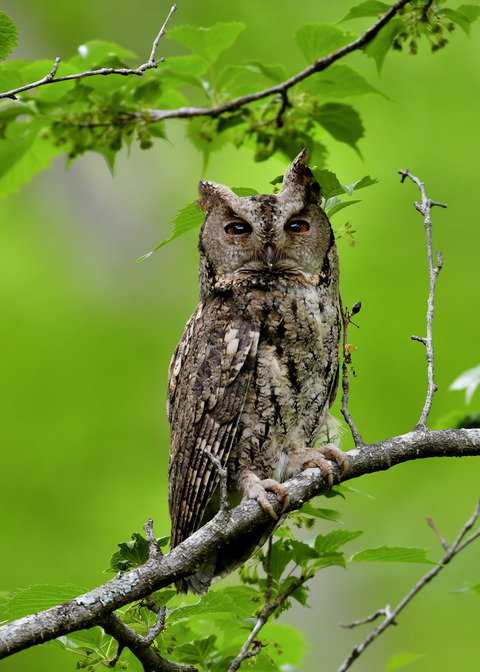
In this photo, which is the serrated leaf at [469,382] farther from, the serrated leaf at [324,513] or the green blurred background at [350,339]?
the green blurred background at [350,339]

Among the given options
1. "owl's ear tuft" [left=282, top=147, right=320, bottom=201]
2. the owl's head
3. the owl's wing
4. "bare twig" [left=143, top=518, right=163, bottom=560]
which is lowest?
"bare twig" [left=143, top=518, right=163, bottom=560]

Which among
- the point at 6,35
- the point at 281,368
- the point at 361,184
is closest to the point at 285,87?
the point at 361,184

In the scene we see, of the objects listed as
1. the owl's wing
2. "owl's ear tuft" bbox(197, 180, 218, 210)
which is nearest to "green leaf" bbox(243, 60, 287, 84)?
"owl's ear tuft" bbox(197, 180, 218, 210)

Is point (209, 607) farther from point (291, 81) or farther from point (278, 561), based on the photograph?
point (291, 81)

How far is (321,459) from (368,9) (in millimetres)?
1543

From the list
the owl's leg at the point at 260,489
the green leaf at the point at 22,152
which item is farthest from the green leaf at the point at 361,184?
the green leaf at the point at 22,152

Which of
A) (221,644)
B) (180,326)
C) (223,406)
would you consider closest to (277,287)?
(223,406)

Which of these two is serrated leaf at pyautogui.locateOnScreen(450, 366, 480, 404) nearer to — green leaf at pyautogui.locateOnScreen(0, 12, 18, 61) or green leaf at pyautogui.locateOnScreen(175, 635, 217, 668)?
green leaf at pyautogui.locateOnScreen(175, 635, 217, 668)

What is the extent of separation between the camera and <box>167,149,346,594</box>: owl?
2.81 m

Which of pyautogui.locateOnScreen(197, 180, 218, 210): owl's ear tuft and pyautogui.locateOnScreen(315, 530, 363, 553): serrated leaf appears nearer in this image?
pyautogui.locateOnScreen(315, 530, 363, 553): serrated leaf

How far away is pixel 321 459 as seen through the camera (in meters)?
2.51

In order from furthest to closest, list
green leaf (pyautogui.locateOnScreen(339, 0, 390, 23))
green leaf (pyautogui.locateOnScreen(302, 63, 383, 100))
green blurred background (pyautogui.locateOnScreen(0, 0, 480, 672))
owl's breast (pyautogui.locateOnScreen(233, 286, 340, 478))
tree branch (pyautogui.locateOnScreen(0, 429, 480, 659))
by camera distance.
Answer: green blurred background (pyautogui.locateOnScreen(0, 0, 480, 672))
green leaf (pyautogui.locateOnScreen(302, 63, 383, 100))
owl's breast (pyautogui.locateOnScreen(233, 286, 340, 478))
green leaf (pyautogui.locateOnScreen(339, 0, 390, 23))
tree branch (pyautogui.locateOnScreen(0, 429, 480, 659))

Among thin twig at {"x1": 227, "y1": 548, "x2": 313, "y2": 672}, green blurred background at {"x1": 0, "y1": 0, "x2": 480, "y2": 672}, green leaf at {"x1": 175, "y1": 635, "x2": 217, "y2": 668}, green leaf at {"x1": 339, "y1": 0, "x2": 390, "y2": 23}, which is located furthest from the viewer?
green blurred background at {"x1": 0, "y1": 0, "x2": 480, "y2": 672}

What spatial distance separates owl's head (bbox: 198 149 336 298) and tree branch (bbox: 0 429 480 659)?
32.2 inches
